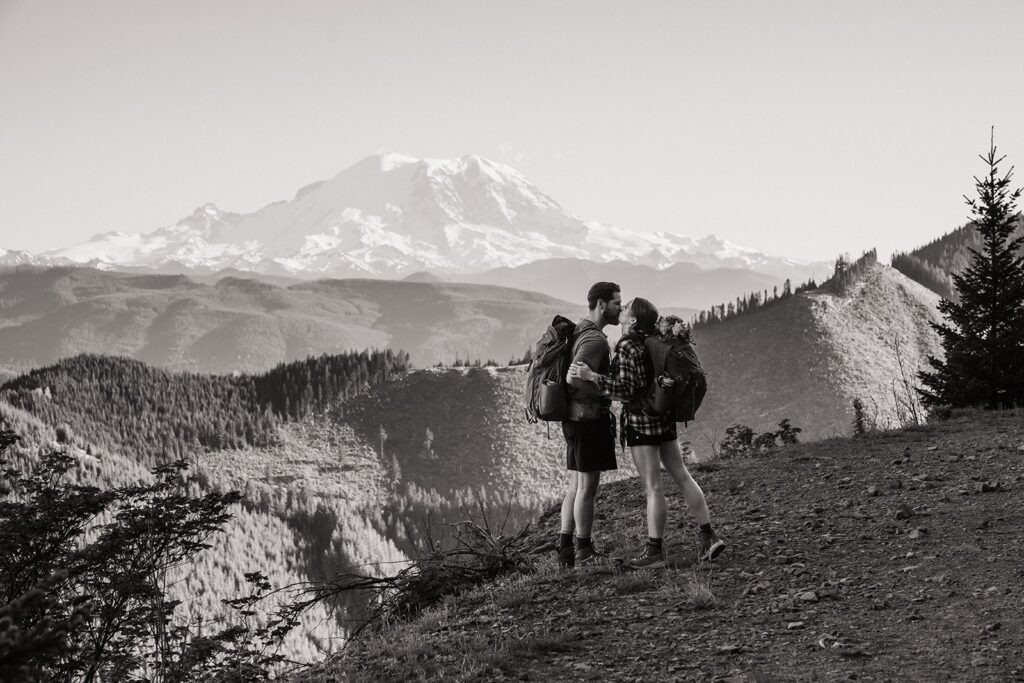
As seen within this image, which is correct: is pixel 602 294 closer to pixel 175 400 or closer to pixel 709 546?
pixel 709 546

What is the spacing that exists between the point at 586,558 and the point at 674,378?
2.21 m

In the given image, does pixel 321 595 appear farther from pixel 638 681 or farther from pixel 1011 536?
pixel 1011 536

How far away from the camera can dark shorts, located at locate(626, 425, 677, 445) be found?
27.6 ft

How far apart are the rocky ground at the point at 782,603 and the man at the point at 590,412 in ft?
2.71

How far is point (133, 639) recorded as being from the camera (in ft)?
49.4

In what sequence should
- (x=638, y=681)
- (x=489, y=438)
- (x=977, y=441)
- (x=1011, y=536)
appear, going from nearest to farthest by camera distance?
(x=638, y=681)
(x=1011, y=536)
(x=977, y=441)
(x=489, y=438)

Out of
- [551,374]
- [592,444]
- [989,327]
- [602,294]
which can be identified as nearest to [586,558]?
[592,444]

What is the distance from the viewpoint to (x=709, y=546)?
344 inches

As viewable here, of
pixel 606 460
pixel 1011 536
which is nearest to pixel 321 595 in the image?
pixel 606 460

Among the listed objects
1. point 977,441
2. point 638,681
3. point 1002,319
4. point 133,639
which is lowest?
point 133,639

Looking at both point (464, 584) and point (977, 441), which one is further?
point (977, 441)

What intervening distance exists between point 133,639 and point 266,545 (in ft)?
205

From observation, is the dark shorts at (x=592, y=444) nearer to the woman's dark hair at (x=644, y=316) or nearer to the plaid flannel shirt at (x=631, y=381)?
the plaid flannel shirt at (x=631, y=381)

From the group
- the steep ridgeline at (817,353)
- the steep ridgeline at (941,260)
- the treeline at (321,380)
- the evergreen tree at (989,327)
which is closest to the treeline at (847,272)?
the steep ridgeline at (817,353)
